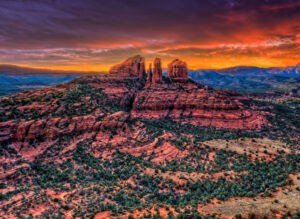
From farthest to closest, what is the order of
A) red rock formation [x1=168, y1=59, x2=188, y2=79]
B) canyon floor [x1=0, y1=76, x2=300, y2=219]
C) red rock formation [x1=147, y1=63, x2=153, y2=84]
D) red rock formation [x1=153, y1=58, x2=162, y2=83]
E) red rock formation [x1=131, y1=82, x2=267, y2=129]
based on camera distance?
red rock formation [x1=168, y1=59, x2=188, y2=79] < red rock formation [x1=147, y1=63, x2=153, y2=84] < red rock formation [x1=153, y1=58, x2=162, y2=83] < red rock formation [x1=131, y1=82, x2=267, y2=129] < canyon floor [x1=0, y1=76, x2=300, y2=219]

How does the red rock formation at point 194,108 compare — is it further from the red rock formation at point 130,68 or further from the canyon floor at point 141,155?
the red rock formation at point 130,68

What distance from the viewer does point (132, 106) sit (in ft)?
346

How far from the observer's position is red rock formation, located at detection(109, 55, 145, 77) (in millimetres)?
117625

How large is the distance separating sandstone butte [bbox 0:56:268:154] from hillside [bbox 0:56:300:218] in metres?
0.31

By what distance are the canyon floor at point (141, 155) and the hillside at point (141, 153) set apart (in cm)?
22

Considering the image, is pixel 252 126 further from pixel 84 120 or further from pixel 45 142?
pixel 45 142

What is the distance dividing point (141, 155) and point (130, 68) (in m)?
49.4

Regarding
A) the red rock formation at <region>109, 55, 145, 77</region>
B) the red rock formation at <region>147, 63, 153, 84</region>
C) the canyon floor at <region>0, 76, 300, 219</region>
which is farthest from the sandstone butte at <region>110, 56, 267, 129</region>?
the red rock formation at <region>109, 55, 145, 77</region>

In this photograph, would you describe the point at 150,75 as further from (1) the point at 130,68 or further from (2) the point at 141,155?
(2) the point at 141,155

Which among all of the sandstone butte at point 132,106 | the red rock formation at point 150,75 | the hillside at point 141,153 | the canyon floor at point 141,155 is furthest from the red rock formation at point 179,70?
the red rock formation at point 150,75

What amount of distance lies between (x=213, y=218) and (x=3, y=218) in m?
30.3

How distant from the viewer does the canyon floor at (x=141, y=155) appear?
5281cm

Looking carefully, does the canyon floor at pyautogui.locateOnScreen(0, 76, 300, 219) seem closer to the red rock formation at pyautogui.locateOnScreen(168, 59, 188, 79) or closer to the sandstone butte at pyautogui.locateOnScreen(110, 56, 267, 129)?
the sandstone butte at pyautogui.locateOnScreen(110, 56, 267, 129)

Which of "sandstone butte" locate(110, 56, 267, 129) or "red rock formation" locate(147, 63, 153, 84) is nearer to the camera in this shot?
"sandstone butte" locate(110, 56, 267, 129)
